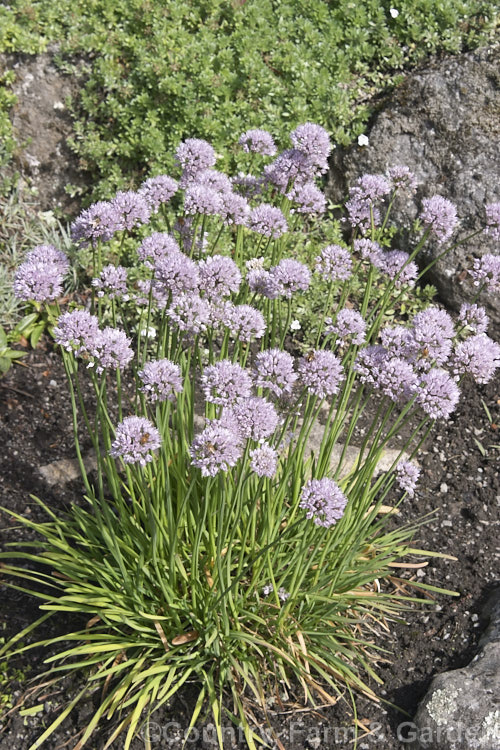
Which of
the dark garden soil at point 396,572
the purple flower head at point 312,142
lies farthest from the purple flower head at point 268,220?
the dark garden soil at point 396,572

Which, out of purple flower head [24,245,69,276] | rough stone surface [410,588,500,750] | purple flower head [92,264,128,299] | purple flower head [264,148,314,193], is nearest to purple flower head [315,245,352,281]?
purple flower head [264,148,314,193]

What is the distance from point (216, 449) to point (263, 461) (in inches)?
7.9

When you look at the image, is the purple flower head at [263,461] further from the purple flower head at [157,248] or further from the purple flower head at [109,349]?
the purple flower head at [157,248]

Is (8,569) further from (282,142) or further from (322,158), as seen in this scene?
(282,142)

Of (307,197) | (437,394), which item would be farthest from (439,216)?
(437,394)

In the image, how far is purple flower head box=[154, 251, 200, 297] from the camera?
8.72 ft

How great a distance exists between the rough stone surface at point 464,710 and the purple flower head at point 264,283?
1.86 m

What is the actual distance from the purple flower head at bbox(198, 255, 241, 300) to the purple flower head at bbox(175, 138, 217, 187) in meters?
0.60

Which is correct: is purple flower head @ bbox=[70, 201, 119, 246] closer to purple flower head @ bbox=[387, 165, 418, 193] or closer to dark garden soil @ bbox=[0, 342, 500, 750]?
purple flower head @ bbox=[387, 165, 418, 193]

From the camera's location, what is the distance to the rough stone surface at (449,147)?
5.78m

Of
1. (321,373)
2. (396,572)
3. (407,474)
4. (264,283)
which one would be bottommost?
(396,572)

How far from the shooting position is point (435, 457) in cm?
490

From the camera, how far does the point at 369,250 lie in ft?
10.5

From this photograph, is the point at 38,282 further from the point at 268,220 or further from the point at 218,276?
the point at 268,220
